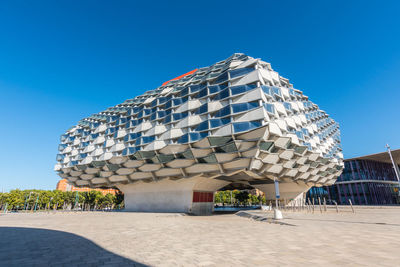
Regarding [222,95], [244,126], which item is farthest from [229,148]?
[222,95]

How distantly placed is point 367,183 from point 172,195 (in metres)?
62.4

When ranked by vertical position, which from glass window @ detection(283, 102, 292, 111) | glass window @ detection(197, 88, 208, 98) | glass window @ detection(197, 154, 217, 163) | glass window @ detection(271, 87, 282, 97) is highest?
glass window @ detection(197, 88, 208, 98)

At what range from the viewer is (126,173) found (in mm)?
42594

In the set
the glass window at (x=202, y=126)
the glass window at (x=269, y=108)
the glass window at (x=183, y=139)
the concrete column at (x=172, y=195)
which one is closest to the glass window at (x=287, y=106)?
the glass window at (x=269, y=108)

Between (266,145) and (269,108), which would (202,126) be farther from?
(269,108)

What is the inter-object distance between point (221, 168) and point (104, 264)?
2647 cm

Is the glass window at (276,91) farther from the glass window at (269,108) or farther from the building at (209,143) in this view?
Answer: the glass window at (269,108)

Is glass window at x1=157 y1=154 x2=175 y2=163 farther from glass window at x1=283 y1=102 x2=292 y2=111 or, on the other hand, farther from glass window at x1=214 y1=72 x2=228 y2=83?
glass window at x1=283 y1=102 x2=292 y2=111

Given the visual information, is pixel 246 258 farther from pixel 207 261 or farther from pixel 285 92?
pixel 285 92

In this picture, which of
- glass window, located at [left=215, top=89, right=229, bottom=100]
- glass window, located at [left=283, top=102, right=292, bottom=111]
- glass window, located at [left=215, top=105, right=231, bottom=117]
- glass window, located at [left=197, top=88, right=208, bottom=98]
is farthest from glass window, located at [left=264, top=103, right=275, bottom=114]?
glass window, located at [left=197, top=88, right=208, bottom=98]

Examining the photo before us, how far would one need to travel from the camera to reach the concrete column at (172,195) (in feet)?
124

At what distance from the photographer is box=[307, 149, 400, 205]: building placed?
60.5 m

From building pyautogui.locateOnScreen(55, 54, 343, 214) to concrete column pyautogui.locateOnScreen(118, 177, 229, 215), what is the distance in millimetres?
193

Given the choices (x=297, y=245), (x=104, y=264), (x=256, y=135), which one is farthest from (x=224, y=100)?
(x=104, y=264)
